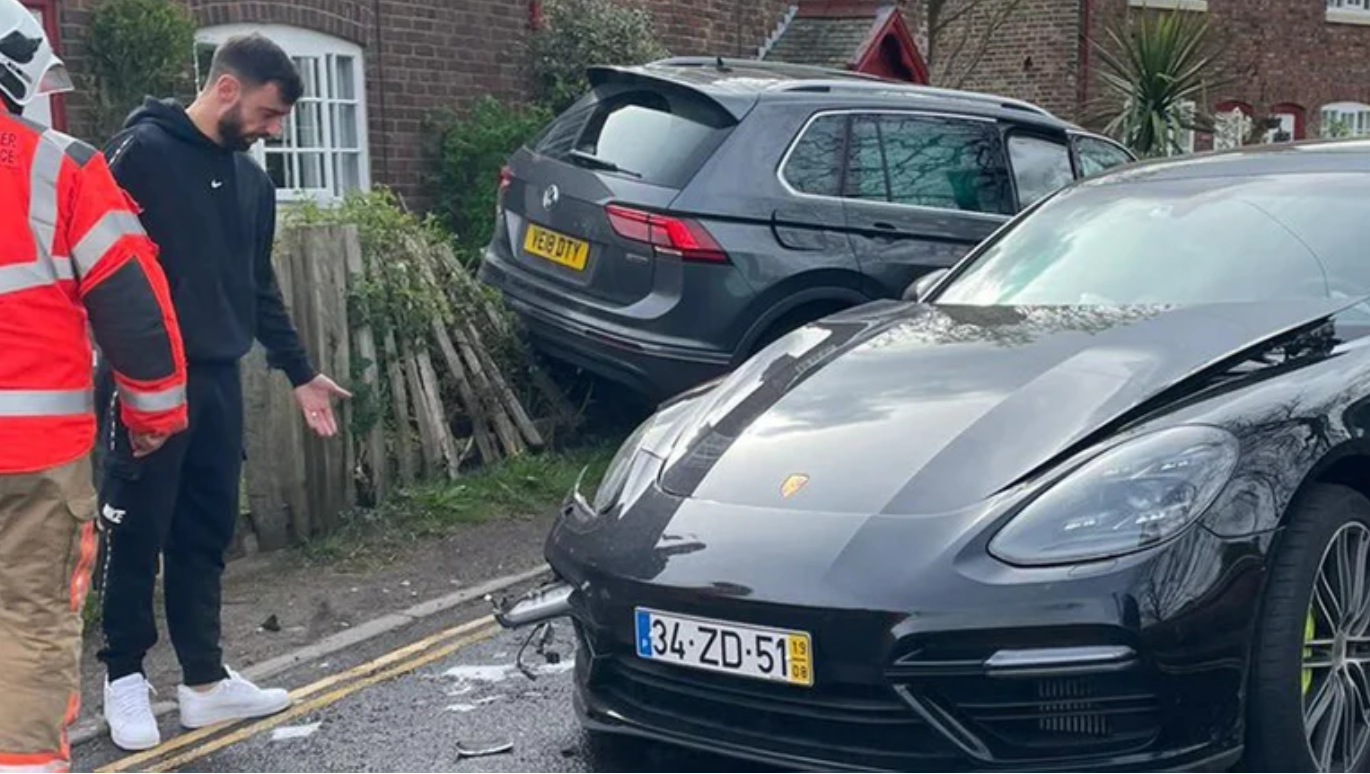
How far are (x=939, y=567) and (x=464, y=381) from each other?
175 inches

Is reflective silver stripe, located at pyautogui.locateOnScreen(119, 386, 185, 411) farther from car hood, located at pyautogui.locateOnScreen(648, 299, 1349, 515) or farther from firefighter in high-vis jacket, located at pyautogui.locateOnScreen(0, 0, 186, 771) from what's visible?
car hood, located at pyautogui.locateOnScreen(648, 299, 1349, 515)

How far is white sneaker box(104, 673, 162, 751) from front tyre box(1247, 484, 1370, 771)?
3.03 metres

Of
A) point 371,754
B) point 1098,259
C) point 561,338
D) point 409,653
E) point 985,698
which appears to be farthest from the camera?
point 561,338

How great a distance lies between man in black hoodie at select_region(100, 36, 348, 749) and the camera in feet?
14.0

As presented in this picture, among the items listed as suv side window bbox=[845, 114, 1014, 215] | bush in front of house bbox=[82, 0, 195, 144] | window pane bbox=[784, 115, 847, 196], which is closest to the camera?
window pane bbox=[784, 115, 847, 196]

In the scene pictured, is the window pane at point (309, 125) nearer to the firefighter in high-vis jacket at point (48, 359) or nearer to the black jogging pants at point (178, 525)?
the black jogging pants at point (178, 525)

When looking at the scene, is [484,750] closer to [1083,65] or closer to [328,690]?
[328,690]

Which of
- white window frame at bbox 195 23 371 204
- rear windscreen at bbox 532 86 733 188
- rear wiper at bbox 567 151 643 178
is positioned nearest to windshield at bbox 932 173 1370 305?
rear windscreen at bbox 532 86 733 188

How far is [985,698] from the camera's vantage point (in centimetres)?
313

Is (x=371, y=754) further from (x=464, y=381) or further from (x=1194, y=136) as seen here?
(x=1194, y=136)

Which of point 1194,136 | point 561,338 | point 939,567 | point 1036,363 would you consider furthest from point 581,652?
point 1194,136

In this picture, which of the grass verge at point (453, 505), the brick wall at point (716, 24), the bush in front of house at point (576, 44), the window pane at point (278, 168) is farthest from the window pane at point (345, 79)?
the grass verge at point (453, 505)

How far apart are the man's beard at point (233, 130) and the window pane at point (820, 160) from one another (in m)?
3.28

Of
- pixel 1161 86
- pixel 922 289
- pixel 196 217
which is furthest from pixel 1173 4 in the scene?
pixel 196 217
